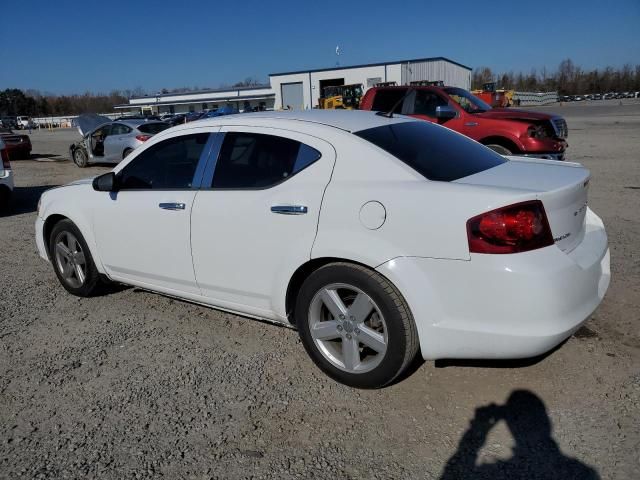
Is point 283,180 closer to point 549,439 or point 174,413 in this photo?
point 174,413

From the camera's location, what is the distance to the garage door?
64.0m

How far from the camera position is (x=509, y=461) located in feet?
8.11

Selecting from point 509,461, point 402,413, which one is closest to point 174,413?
point 402,413

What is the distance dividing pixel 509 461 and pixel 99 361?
2.68 metres

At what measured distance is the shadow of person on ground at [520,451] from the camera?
238cm

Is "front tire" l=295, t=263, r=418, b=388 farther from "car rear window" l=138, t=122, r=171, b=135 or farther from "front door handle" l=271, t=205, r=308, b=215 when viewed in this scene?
"car rear window" l=138, t=122, r=171, b=135

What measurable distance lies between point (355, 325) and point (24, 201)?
9914mm

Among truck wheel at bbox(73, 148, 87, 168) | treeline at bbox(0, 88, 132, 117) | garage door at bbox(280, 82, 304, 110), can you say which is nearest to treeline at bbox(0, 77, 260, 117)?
treeline at bbox(0, 88, 132, 117)

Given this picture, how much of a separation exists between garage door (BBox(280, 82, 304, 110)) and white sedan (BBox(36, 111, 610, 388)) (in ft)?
204

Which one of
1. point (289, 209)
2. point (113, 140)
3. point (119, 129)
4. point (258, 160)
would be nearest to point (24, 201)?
point (113, 140)

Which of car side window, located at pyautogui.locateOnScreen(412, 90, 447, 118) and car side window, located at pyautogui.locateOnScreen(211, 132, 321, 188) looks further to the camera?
car side window, located at pyautogui.locateOnScreen(412, 90, 447, 118)

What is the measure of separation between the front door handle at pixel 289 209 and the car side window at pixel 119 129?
45.0 ft

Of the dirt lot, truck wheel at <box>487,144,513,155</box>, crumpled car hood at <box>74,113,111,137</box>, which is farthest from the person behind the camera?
crumpled car hood at <box>74,113,111,137</box>

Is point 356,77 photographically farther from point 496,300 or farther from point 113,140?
point 496,300
